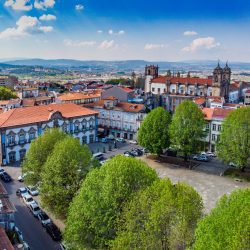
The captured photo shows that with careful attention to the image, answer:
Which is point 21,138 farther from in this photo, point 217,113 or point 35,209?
point 217,113

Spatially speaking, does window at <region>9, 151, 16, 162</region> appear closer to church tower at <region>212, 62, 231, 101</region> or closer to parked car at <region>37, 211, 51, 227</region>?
parked car at <region>37, 211, 51, 227</region>

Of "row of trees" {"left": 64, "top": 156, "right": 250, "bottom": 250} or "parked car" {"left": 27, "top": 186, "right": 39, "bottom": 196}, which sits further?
"parked car" {"left": 27, "top": 186, "right": 39, "bottom": 196}

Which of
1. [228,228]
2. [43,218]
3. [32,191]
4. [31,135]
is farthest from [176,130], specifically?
[228,228]

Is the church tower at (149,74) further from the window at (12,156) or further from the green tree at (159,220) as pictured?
the green tree at (159,220)

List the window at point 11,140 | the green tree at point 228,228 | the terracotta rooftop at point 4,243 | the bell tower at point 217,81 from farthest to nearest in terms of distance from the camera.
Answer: the bell tower at point 217,81, the window at point 11,140, the terracotta rooftop at point 4,243, the green tree at point 228,228

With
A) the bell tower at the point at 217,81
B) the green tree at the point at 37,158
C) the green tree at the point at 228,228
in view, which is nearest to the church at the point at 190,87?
the bell tower at the point at 217,81

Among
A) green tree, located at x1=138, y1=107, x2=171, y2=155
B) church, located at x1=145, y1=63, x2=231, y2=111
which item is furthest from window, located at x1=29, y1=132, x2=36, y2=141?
church, located at x1=145, y1=63, x2=231, y2=111

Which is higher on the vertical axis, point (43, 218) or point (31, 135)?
point (31, 135)
